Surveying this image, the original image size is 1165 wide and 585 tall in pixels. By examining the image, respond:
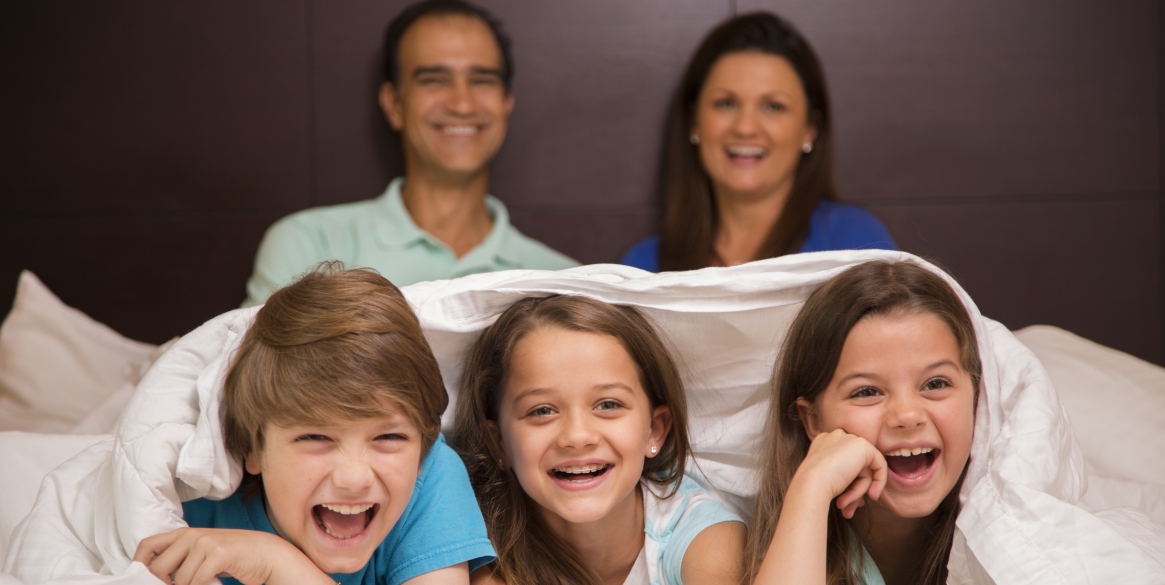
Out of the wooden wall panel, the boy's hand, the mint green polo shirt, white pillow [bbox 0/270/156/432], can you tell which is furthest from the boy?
the wooden wall panel

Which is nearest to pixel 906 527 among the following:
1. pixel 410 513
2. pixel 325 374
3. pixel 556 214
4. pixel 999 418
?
pixel 999 418

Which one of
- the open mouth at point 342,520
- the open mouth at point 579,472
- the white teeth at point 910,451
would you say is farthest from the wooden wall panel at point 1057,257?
the open mouth at point 342,520

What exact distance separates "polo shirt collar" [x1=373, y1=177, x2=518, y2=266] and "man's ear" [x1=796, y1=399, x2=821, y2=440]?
3.29 ft

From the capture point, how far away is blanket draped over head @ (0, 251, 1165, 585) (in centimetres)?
97

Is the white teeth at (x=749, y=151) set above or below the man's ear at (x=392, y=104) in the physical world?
below

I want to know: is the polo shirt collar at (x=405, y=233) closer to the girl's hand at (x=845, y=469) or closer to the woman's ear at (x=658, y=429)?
the woman's ear at (x=658, y=429)

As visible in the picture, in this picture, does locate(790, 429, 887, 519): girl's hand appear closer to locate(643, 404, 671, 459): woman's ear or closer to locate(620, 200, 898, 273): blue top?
locate(643, 404, 671, 459): woman's ear

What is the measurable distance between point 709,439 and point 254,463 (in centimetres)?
61

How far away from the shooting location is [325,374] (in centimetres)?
98

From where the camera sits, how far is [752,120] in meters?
2.02

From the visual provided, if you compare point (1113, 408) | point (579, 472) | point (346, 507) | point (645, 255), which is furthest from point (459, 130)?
point (1113, 408)

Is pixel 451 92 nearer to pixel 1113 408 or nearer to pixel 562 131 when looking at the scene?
pixel 562 131

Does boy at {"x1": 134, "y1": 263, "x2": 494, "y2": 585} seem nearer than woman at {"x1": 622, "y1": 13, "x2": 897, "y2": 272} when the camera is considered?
Yes

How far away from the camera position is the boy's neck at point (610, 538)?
1213mm
